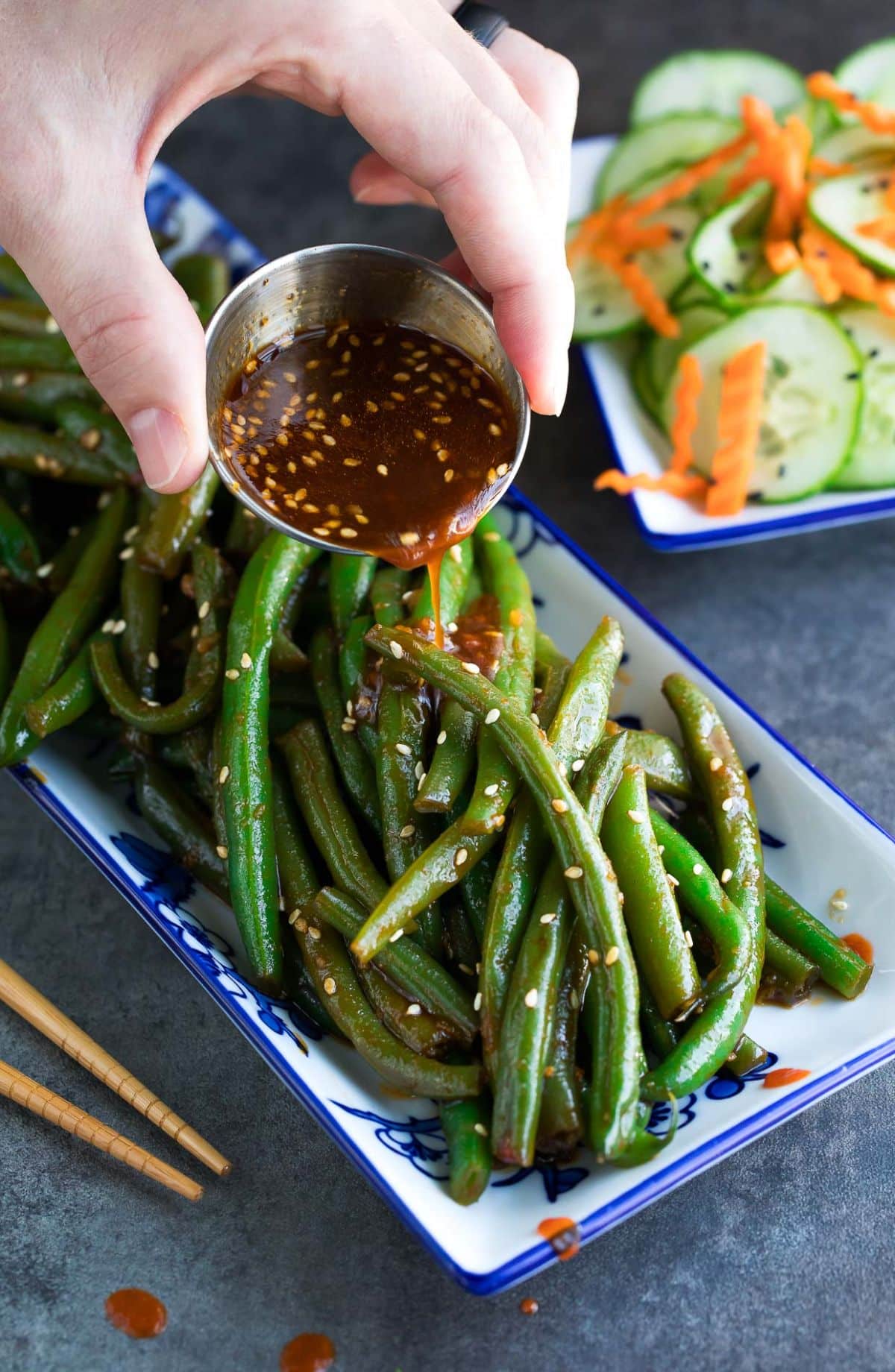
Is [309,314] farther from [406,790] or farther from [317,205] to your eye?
[317,205]

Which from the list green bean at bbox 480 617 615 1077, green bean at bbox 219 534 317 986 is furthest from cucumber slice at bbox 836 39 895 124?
green bean at bbox 219 534 317 986

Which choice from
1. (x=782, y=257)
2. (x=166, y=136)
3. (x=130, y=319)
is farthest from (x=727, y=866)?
(x=782, y=257)

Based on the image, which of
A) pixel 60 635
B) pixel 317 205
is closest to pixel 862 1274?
pixel 60 635

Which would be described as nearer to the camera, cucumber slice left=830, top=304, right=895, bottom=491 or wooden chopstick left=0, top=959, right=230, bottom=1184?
wooden chopstick left=0, top=959, right=230, bottom=1184

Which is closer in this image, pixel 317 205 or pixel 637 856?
pixel 637 856

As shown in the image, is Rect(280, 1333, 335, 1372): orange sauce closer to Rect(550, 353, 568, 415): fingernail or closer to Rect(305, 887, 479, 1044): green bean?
Rect(305, 887, 479, 1044): green bean
